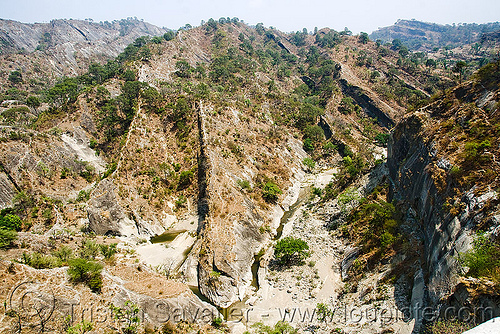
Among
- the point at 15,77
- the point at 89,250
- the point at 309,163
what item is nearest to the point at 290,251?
the point at 89,250

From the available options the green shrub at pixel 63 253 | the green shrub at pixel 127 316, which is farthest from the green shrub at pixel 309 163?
the green shrub at pixel 63 253

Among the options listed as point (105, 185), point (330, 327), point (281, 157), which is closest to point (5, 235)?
point (105, 185)

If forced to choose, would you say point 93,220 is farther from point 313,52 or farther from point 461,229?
point 313,52

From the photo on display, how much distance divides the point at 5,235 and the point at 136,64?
3327 inches

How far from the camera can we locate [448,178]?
22812mm

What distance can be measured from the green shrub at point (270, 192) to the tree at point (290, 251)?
1394 centimetres

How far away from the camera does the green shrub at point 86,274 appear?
21000mm

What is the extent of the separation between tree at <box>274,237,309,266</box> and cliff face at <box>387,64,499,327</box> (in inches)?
509

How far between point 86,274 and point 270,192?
3195 cm

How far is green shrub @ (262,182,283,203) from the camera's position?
1873 inches

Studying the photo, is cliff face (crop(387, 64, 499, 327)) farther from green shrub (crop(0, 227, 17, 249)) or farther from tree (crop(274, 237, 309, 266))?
green shrub (crop(0, 227, 17, 249))

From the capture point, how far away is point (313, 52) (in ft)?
571

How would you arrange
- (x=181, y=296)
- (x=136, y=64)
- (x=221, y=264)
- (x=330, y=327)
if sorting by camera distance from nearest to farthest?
(x=330, y=327) → (x=181, y=296) → (x=221, y=264) → (x=136, y=64)

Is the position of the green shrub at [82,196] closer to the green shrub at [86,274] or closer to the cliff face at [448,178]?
the green shrub at [86,274]
